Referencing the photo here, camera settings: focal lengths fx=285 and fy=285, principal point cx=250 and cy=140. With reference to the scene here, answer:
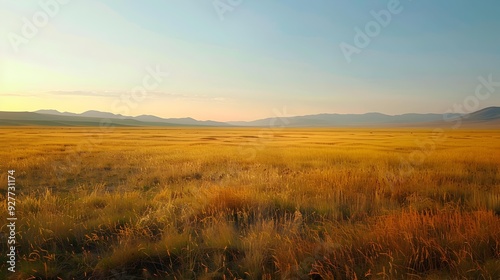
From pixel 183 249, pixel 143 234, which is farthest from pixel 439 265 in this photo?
pixel 143 234

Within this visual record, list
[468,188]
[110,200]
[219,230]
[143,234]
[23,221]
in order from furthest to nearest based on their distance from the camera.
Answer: [468,188] → [110,200] → [23,221] → [143,234] → [219,230]

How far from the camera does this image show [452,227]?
445 cm

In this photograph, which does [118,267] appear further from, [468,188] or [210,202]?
[468,188]

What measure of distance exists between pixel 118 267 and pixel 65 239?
1.77 meters

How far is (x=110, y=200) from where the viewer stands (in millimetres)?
7777

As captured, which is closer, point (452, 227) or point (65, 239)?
point (452, 227)

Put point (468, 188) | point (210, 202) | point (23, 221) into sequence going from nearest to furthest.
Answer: point (23, 221), point (210, 202), point (468, 188)

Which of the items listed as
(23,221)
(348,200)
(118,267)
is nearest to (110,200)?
(23,221)

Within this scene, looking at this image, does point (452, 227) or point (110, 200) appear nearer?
point (452, 227)

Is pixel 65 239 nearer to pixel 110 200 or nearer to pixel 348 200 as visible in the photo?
pixel 110 200

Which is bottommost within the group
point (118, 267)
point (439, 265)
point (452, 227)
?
point (118, 267)

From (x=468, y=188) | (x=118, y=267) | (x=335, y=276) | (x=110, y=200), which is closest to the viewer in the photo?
(x=335, y=276)

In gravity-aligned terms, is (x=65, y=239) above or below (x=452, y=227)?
below

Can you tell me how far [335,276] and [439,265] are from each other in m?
1.44
